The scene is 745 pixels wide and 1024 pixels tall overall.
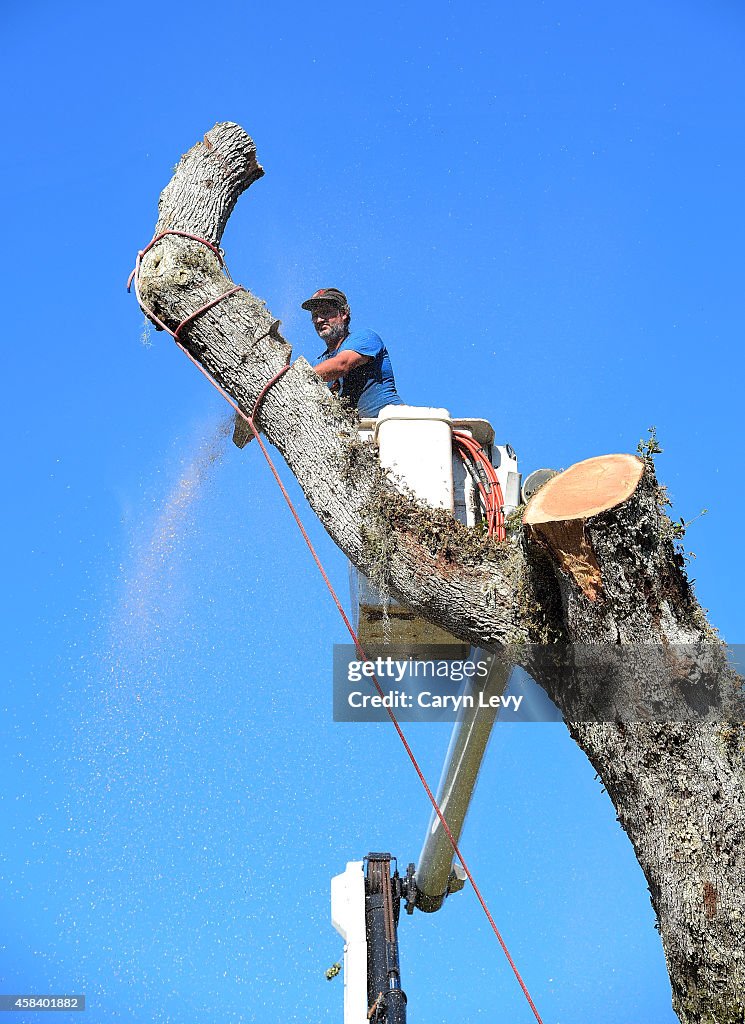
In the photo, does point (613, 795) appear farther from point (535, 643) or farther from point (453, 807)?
point (453, 807)

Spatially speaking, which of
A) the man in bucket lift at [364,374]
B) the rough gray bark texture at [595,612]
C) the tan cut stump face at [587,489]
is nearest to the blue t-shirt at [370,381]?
the man in bucket lift at [364,374]

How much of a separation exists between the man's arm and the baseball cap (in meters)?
0.64

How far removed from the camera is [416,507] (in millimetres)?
3902

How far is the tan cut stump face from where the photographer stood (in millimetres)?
3264

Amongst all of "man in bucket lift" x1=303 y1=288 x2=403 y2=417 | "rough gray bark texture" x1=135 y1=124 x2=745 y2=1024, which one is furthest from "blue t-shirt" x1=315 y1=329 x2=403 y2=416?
"rough gray bark texture" x1=135 y1=124 x2=745 y2=1024

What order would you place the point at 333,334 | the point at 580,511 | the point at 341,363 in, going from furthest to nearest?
the point at 333,334 < the point at 341,363 < the point at 580,511

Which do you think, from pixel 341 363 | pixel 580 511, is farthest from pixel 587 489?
pixel 341 363

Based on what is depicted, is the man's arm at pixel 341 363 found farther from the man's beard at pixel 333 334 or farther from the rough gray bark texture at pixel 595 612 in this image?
the rough gray bark texture at pixel 595 612

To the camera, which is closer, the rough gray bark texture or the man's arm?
the rough gray bark texture

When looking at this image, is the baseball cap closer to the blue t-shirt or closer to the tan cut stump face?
the blue t-shirt

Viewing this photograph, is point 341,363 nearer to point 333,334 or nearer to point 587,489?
point 333,334

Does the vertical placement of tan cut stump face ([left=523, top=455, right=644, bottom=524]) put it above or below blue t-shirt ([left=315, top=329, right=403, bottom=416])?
below

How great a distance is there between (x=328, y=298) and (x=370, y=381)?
0.74 metres

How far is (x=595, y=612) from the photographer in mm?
3277
